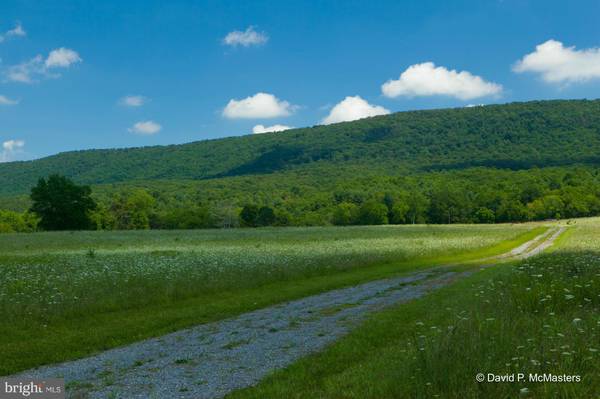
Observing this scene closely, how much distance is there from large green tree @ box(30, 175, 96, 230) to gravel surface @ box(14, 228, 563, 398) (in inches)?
3129

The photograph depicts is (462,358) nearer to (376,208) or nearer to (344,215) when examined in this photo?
(344,215)

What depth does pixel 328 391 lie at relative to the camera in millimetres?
7332

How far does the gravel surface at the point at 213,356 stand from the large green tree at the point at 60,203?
7948cm

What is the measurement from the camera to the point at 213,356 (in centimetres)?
996

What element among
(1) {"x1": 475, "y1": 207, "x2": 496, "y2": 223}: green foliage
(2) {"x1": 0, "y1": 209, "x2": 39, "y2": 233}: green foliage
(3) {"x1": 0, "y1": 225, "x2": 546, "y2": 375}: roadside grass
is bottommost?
(1) {"x1": 475, "y1": 207, "x2": 496, "y2": 223}: green foliage

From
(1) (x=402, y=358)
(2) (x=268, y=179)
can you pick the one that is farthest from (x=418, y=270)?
(2) (x=268, y=179)

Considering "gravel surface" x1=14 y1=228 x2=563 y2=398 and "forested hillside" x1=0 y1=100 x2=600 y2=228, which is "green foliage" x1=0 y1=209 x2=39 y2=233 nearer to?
"forested hillside" x1=0 y1=100 x2=600 y2=228

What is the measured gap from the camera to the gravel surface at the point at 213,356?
8055 mm

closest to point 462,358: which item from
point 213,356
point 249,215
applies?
point 213,356

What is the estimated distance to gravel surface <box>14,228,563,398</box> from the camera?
8055mm

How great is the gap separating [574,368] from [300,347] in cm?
553

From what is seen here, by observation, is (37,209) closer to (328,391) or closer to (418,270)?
(418,270)

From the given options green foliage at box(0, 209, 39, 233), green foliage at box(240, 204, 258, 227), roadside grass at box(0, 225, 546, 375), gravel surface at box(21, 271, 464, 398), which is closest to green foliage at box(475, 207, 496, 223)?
green foliage at box(240, 204, 258, 227)

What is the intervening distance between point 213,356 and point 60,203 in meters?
84.7
